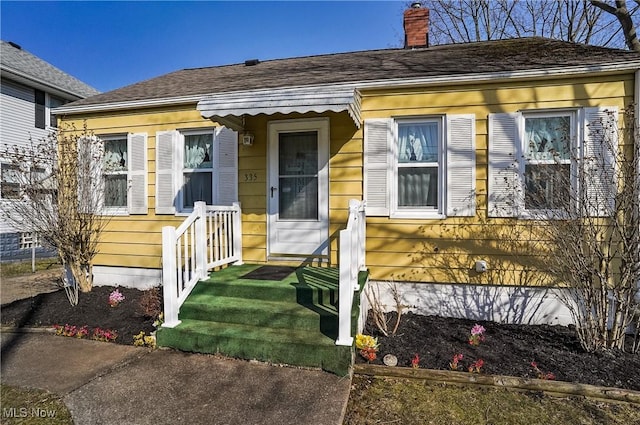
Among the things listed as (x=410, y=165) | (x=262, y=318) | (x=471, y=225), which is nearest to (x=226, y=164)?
(x=262, y=318)

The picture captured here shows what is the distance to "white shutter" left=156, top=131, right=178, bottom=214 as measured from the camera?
5.72 meters

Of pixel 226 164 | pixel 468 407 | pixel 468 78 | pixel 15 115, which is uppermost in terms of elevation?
pixel 15 115

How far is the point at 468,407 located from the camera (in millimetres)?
2805

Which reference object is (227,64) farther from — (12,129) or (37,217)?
(12,129)

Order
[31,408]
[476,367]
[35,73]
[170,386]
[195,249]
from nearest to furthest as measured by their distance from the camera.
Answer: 1. [31,408]
2. [170,386]
3. [476,367]
4. [195,249]
5. [35,73]

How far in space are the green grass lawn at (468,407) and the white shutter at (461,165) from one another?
2325mm

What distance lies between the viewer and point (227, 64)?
8.20 metres

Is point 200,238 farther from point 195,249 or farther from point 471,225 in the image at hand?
point 471,225

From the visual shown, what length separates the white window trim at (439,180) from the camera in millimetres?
4684

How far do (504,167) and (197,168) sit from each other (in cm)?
478

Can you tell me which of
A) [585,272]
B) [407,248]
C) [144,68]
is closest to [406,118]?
[407,248]

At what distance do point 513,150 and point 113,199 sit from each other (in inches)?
265

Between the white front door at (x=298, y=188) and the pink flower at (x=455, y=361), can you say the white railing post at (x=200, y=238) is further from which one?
the pink flower at (x=455, y=361)

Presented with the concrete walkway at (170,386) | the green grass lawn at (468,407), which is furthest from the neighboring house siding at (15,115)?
the green grass lawn at (468,407)
